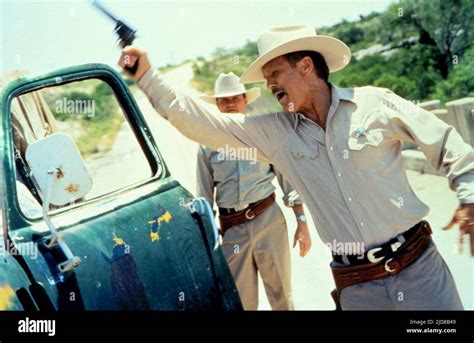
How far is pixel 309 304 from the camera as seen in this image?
16.4 feet

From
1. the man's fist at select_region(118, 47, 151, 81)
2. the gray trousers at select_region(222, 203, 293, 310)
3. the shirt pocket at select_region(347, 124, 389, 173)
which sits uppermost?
the man's fist at select_region(118, 47, 151, 81)

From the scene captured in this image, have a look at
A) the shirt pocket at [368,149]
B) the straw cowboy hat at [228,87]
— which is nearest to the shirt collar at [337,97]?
the shirt pocket at [368,149]

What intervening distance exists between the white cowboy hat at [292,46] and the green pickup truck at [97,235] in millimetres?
481

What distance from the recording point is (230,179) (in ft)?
14.2

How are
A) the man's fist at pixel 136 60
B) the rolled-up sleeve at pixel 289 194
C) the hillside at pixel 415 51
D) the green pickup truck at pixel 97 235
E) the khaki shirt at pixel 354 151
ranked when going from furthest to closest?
the hillside at pixel 415 51, the rolled-up sleeve at pixel 289 194, the khaki shirt at pixel 354 151, the man's fist at pixel 136 60, the green pickup truck at pixel 97 235

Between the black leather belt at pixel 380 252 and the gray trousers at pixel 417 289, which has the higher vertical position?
the black leather belt at pixel 380 252

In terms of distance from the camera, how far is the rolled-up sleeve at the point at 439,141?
Answer: 2.66m

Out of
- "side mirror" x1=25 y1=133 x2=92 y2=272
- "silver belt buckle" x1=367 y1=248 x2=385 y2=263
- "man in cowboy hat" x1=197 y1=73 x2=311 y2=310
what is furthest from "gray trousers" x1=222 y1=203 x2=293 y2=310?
"side mirror" x1=25 y1=133 x2=92 y2=272

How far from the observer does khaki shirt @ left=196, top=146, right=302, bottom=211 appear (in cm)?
429

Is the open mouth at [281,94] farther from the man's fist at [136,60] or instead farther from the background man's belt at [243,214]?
the background man's belt at [243,214]

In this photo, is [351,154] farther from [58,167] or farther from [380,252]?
[58,167]

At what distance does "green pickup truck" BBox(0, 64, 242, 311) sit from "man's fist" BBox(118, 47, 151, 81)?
0.39 feet

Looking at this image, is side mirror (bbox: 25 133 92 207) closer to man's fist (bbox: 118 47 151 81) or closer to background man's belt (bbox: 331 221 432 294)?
man's fist (bbox: 118 47 151 81)

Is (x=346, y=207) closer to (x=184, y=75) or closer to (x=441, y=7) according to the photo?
(x=441, y=7)
